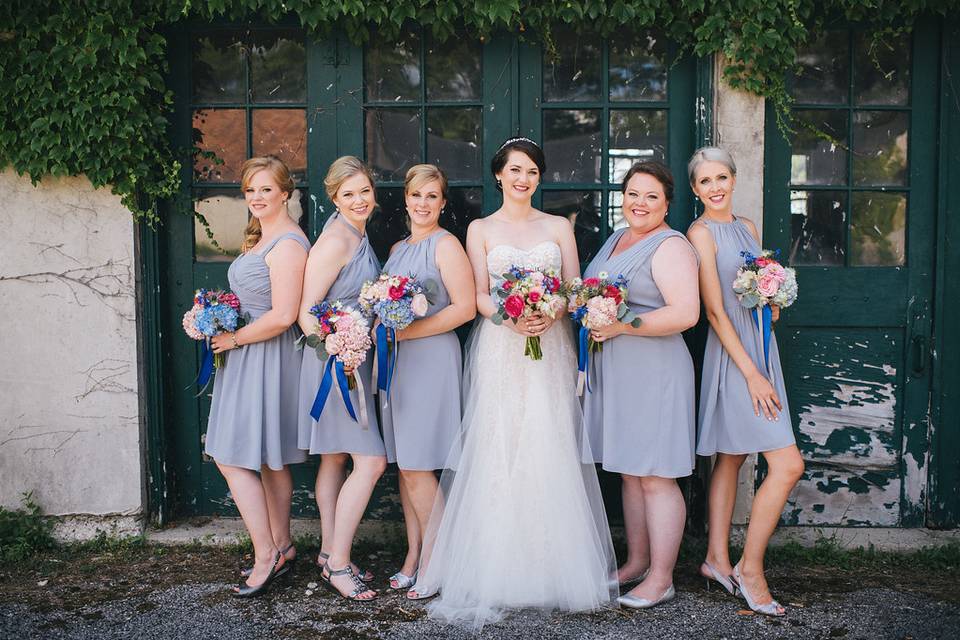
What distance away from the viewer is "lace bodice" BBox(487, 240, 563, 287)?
383 cm

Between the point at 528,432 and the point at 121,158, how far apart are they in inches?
99.4

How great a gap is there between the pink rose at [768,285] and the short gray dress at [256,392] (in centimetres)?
208

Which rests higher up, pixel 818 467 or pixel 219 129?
pixel 219 129

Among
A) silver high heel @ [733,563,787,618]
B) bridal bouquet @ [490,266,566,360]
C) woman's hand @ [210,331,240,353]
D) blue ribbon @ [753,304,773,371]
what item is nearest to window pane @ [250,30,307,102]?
woman's hand @ [210,331,240,353]

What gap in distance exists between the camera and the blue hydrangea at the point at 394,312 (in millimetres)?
3557

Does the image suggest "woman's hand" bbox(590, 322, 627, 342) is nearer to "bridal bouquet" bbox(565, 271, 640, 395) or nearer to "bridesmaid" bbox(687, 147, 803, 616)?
"bridal bouquet" bbox(565, 271, 640, 395)

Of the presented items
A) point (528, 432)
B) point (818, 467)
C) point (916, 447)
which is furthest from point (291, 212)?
point (916, 447)

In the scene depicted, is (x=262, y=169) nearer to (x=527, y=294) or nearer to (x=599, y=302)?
(x=527, y=294)

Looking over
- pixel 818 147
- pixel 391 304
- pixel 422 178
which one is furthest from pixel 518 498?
pixel 818 147

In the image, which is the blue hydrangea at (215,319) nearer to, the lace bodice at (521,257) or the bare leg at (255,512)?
the bare leg at (255,512)

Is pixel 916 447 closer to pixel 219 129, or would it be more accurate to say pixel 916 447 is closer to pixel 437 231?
pixel 437 231

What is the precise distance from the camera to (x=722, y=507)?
13.1 feet

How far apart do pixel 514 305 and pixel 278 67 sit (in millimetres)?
2170

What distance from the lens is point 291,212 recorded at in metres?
4.66
